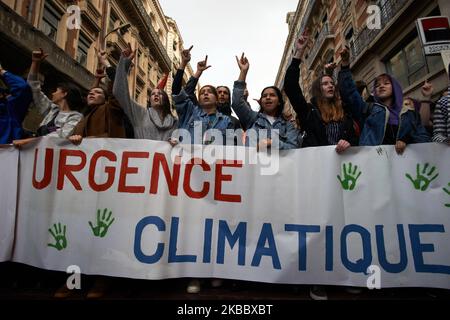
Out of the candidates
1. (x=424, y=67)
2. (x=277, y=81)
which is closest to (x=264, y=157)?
(x=424, y=67)

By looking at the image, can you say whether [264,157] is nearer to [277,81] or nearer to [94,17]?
[94,17]

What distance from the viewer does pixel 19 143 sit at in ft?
7.14

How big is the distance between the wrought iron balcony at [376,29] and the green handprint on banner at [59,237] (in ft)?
43.1

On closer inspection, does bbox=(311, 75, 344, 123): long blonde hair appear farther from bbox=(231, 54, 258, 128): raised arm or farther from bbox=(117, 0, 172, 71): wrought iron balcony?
bbox=(117, 0, 172, 71): wrought iron balcony

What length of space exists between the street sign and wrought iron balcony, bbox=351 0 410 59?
8891 mm

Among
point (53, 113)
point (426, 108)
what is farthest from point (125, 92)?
point (426, 108)

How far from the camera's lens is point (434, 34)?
3.19 meters

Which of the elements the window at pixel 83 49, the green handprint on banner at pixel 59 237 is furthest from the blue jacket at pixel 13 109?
the window at pixel 83 49

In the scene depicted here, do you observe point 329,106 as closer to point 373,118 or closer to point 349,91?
point 349,91

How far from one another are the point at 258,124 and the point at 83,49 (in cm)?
1480

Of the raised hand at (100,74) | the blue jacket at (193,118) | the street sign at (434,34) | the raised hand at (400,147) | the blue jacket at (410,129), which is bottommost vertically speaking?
the raised hand at (400,147)

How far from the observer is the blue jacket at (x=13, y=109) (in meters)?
2.40

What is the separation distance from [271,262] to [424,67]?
35.4 ft

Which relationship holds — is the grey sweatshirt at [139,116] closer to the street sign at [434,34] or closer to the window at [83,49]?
the street sign at [434,34]
